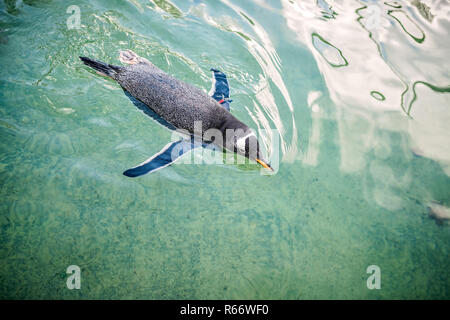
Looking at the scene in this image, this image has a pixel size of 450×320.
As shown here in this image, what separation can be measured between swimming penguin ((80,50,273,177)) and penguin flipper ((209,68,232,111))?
351mm

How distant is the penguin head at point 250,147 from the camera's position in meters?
2.48

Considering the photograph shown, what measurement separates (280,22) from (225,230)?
365cm

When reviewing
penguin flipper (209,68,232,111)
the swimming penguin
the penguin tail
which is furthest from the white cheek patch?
the penguin tail

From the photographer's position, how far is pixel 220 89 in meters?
3.24

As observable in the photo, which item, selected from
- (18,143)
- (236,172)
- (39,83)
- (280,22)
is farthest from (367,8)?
(18,143)

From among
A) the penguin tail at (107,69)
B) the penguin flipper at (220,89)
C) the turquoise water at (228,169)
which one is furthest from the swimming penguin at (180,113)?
the penguin flipper at (220,89)

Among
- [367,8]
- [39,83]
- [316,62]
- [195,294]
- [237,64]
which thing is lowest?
[195,294]

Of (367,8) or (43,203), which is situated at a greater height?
(367,8)

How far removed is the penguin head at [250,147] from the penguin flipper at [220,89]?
698 millimetres

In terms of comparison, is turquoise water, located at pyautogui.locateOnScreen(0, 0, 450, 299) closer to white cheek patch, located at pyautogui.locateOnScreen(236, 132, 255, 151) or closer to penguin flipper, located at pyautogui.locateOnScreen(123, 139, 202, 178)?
penguin flipper, located at pyautogui.locateOnScreen(123, 139, 202, 178)

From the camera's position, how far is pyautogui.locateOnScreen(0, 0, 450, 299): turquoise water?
2.15 meters
